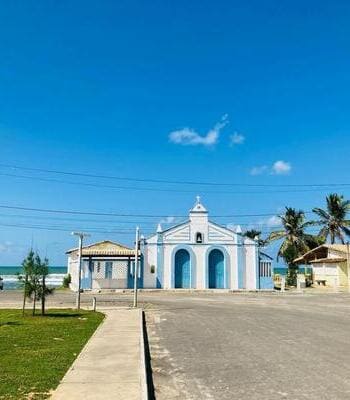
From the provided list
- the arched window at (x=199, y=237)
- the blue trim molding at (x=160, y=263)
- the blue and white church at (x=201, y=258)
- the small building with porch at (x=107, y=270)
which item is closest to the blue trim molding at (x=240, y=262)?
the blue and white church at (x=201, y=258)

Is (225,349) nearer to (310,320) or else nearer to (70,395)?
(70,395)

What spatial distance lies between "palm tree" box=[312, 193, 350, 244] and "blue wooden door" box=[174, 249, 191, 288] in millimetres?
20862

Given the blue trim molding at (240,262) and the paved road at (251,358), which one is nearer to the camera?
the paved road at (251,358)

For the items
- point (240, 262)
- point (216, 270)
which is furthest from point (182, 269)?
point (240, 262)

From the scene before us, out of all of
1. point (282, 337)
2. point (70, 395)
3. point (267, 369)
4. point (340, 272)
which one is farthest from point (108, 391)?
point (340, 272)

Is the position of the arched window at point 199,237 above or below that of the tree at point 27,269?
above

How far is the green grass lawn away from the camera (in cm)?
738

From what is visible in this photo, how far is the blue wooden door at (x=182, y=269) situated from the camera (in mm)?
44969

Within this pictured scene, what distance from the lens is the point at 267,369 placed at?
29.6ft

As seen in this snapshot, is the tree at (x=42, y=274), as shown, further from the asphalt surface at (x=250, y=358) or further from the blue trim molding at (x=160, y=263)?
the blue trim molding at (x=160, y=263)

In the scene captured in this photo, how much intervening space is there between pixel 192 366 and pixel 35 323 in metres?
8.68

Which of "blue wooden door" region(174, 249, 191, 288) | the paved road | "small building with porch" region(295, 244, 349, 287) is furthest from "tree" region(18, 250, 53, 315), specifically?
"small building with porch" region(295, 244, 349, 287)

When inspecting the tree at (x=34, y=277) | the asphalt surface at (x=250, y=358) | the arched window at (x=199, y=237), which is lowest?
the asphalt surface at (x=250, y=358)

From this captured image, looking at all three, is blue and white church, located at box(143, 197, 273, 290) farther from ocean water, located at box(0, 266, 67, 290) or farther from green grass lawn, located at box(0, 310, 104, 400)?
green grass lawn, located at box(0, 310, 104, 400)
